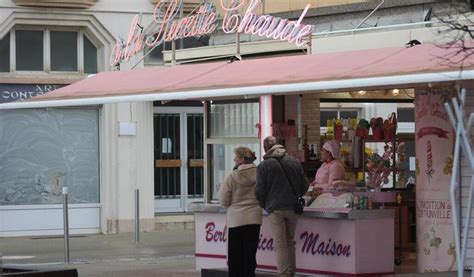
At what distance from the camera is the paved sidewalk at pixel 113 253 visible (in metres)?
17.6

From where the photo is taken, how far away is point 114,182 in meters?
24.3

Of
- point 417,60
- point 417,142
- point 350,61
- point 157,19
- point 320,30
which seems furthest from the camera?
point 157,19

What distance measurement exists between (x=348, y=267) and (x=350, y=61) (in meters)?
2.49

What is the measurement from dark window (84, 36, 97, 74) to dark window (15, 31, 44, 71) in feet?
3.20

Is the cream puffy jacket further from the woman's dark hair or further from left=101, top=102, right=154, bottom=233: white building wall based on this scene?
left=101, top=102, right=154, bottom=233: white building wall

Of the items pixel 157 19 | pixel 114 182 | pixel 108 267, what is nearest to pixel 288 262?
pixel 108 267

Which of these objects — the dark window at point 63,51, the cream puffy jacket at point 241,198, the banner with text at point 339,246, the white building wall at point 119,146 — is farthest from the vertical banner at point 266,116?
the dark window at point 63,51

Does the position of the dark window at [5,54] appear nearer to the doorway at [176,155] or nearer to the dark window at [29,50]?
the dark window at [29,50]

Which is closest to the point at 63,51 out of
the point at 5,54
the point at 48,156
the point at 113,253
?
the point at 5,54

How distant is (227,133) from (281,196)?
168 inches

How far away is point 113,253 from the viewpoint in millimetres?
20562

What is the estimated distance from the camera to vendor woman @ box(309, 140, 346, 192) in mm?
15703

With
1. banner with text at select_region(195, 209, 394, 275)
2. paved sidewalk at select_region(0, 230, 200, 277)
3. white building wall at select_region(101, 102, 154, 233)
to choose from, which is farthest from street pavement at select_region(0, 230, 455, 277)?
banner with text at select_region(195, 209, 394, 275)

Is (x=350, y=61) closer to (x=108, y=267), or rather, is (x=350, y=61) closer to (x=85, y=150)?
(x=108, y=267)
